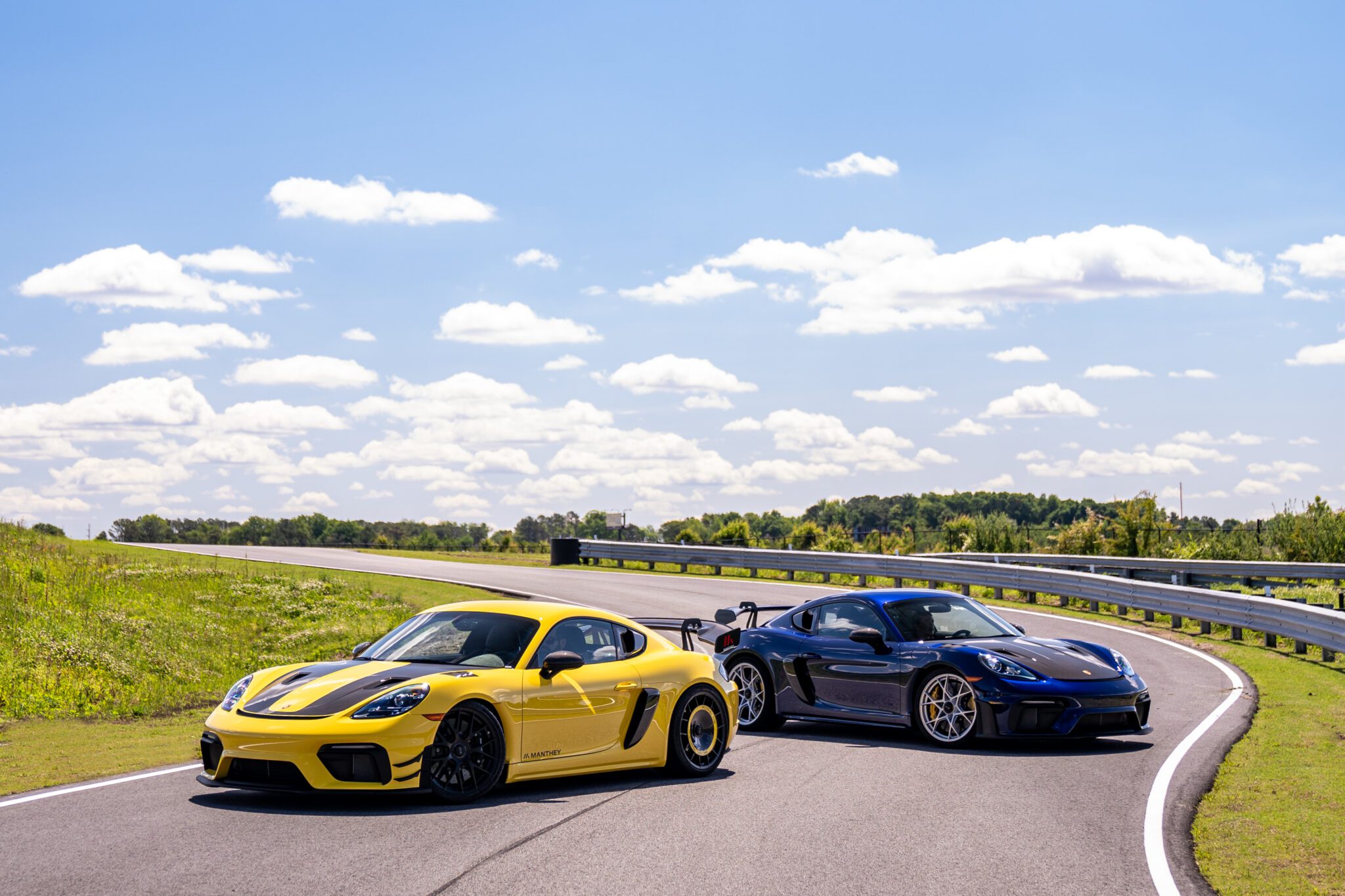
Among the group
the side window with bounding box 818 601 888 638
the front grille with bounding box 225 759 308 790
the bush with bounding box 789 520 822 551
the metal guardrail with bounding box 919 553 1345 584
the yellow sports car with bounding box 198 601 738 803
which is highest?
the bush with bounding box 789 520 822 551

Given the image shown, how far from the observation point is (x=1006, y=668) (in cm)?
1166

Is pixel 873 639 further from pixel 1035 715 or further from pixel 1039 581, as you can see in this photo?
pixel 1039 581

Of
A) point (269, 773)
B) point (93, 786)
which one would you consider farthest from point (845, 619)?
point (93, 786)

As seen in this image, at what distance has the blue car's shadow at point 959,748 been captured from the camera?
37.8 feet

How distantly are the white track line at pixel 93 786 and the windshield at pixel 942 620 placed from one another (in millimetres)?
6392

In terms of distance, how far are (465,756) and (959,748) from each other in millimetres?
4966

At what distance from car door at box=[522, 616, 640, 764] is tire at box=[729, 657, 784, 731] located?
3255 millimetres

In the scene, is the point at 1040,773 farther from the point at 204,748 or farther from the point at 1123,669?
the point at 204,748

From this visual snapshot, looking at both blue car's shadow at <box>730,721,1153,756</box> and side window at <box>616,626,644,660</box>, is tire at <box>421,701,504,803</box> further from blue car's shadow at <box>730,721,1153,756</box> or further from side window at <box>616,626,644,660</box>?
blue car's shadow at <box>730,721,1153,756</box>

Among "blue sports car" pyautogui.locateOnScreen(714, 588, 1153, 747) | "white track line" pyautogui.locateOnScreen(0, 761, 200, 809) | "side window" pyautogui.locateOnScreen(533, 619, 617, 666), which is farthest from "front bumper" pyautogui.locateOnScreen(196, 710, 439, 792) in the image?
"blue sports car" pyautogui.locateOnScreen(714, 588, 1153, 747)

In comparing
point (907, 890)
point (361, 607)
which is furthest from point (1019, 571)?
point (907, 890)

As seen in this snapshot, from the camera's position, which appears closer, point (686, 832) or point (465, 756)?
point (686, 832)

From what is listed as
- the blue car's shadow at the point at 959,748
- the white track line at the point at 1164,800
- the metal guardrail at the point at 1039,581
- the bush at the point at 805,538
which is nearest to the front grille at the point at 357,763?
the white track line at the point at 1164,800

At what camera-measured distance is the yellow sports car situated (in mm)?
8227
